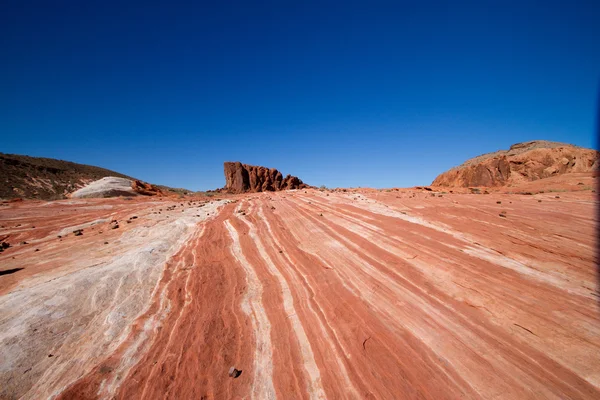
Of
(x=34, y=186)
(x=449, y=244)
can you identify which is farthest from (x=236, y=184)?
(x=449, y=244)

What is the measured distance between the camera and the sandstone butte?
11.8 feet

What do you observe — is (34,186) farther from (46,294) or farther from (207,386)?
(207,386)

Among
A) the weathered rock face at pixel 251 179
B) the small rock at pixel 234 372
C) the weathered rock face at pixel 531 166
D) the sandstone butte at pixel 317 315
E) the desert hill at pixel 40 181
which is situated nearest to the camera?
the sandstone butte at pixel 317 315

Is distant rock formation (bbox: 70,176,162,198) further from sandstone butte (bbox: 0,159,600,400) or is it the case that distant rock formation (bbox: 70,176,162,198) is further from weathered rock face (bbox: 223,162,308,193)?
sandstone butte (bbox: 0,159,600,400)

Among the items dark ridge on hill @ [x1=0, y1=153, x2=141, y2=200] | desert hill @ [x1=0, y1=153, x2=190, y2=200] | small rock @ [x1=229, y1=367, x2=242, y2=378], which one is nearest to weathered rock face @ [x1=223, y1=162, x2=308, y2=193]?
desert hill @ [x1=0, y1=153, x2=190, y2=200]

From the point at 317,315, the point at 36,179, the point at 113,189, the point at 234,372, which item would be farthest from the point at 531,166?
the point at 36,179

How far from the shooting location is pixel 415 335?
4.43 metres

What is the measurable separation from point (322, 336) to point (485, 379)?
2.61 metres

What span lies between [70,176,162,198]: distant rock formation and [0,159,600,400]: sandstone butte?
24362 mm

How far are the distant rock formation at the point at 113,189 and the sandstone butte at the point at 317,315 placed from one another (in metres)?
24.4

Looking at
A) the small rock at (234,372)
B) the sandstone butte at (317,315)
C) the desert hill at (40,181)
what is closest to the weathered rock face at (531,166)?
the sandstone butte at (317,315)

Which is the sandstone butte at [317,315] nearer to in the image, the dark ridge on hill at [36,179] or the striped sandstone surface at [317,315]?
the striped sandstone surface at [317,315]

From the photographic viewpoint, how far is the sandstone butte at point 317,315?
3.60m

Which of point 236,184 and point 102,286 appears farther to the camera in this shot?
point 236,184
